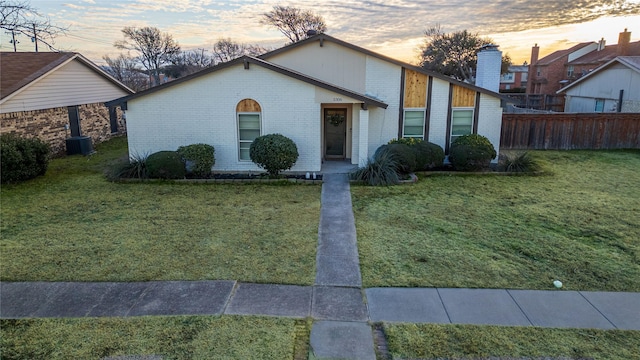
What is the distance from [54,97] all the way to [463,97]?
17.4 metres

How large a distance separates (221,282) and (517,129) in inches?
711

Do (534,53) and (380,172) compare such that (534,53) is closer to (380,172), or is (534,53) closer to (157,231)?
(380,172)

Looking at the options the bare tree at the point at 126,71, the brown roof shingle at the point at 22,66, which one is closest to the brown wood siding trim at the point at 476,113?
the brown roof shingle at the point at 22,66

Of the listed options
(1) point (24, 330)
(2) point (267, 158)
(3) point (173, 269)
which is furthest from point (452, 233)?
(1) point (24, 330)

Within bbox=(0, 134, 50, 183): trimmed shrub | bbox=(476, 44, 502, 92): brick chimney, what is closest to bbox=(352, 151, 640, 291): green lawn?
bbox=(476, 44, 502, 92): brick chimney

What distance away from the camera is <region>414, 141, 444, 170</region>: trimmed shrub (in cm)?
1409

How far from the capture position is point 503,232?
8.87 metres

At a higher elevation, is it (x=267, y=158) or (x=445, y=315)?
(x=267, y=158)

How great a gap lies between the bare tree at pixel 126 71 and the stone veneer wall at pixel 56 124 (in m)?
15.0

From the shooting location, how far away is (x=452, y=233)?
8.79 metres

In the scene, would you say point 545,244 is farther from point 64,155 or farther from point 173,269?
point 64,155

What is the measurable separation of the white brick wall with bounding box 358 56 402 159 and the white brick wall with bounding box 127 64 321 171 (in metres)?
2.46

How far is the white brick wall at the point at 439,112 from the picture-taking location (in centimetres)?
1513

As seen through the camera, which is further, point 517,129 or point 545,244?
point 517,129
